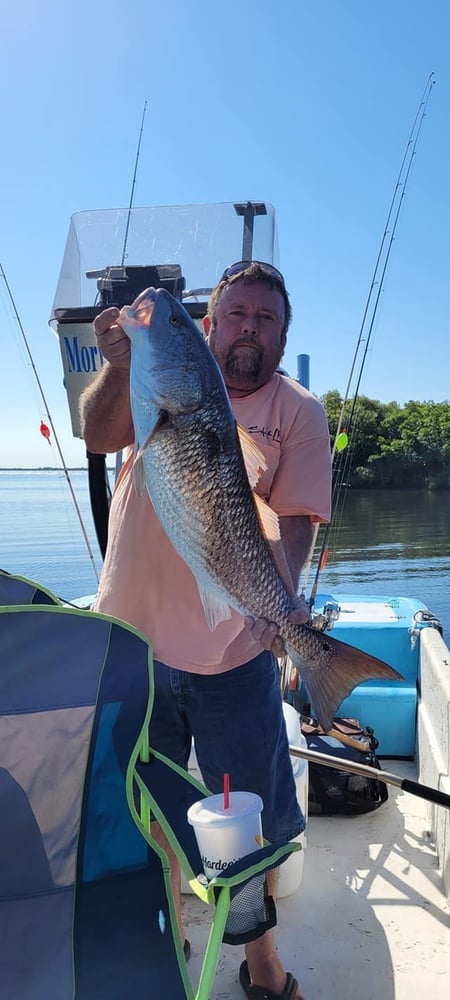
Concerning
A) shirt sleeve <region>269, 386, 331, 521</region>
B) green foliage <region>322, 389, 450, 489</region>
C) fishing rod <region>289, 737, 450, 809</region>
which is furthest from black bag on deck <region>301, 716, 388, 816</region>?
green foliage <region>322, 389, 450, 489</region>

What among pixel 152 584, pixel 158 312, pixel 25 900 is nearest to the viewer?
pixel 25 900

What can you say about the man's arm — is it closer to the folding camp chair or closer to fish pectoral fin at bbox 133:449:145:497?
fish pectoral fin at bbox 133:449:145:497

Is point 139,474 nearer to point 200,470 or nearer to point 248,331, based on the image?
point 200,470

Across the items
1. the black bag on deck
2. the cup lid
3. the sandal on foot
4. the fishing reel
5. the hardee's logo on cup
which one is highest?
the fishing reel

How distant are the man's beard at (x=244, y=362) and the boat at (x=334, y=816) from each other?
109 cm

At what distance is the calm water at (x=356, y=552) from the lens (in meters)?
15.8

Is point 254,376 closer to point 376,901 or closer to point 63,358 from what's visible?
point 63,358

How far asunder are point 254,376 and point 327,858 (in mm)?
2577

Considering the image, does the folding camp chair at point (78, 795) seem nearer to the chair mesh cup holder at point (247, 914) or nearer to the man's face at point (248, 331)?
the chair mesh cup holder at point (247, 914)

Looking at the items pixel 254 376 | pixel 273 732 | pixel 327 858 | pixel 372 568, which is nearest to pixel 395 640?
pixel 327 858

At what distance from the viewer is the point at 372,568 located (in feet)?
65.8

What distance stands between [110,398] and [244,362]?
509 millimetres

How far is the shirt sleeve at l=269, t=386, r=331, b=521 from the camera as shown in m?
2.31

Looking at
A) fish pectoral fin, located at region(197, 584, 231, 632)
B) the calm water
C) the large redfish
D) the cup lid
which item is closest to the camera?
the cup lid
